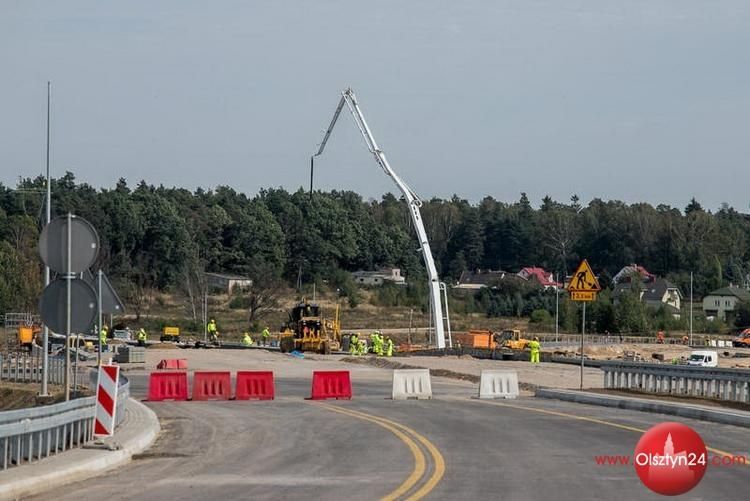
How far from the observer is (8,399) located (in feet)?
110

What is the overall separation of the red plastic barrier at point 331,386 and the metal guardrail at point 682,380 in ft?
25.3

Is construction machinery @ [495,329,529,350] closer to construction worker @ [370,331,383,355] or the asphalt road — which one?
construction worker @ [370,331,383,355]

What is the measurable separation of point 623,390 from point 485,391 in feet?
12.0

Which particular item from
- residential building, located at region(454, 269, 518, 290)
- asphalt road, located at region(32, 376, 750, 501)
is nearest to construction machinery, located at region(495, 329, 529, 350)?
asphalt road, located at region(32, 376, 750, 501)

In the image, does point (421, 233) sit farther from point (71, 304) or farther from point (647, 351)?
point (71, 304)

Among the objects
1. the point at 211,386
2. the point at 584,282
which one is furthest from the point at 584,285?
the point at 211,386

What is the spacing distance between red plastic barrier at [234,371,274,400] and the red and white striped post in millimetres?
13743

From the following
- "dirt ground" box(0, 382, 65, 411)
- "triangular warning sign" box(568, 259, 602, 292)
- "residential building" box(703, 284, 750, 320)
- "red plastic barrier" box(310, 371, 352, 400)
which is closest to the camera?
"triangular warning sign" box(568, 259, 602, 292)

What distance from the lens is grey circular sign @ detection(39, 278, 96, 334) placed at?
15.2 m

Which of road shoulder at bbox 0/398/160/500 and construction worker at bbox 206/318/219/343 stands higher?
road shoulder at bbox 0/398/160/500

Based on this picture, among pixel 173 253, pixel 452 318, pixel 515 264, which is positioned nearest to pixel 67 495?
pixel 452 318

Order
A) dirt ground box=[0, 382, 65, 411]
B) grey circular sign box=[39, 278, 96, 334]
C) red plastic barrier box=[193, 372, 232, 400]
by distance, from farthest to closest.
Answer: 1. dirt ground box=[0, 382, 65, 411]
2. red plastic barrier box=[193, 372, 232, 400]
3. grey circular sign box=[39, 278, 96, 334]

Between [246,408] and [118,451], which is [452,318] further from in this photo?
[118,451]

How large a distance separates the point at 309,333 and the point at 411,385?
37.4 metres
